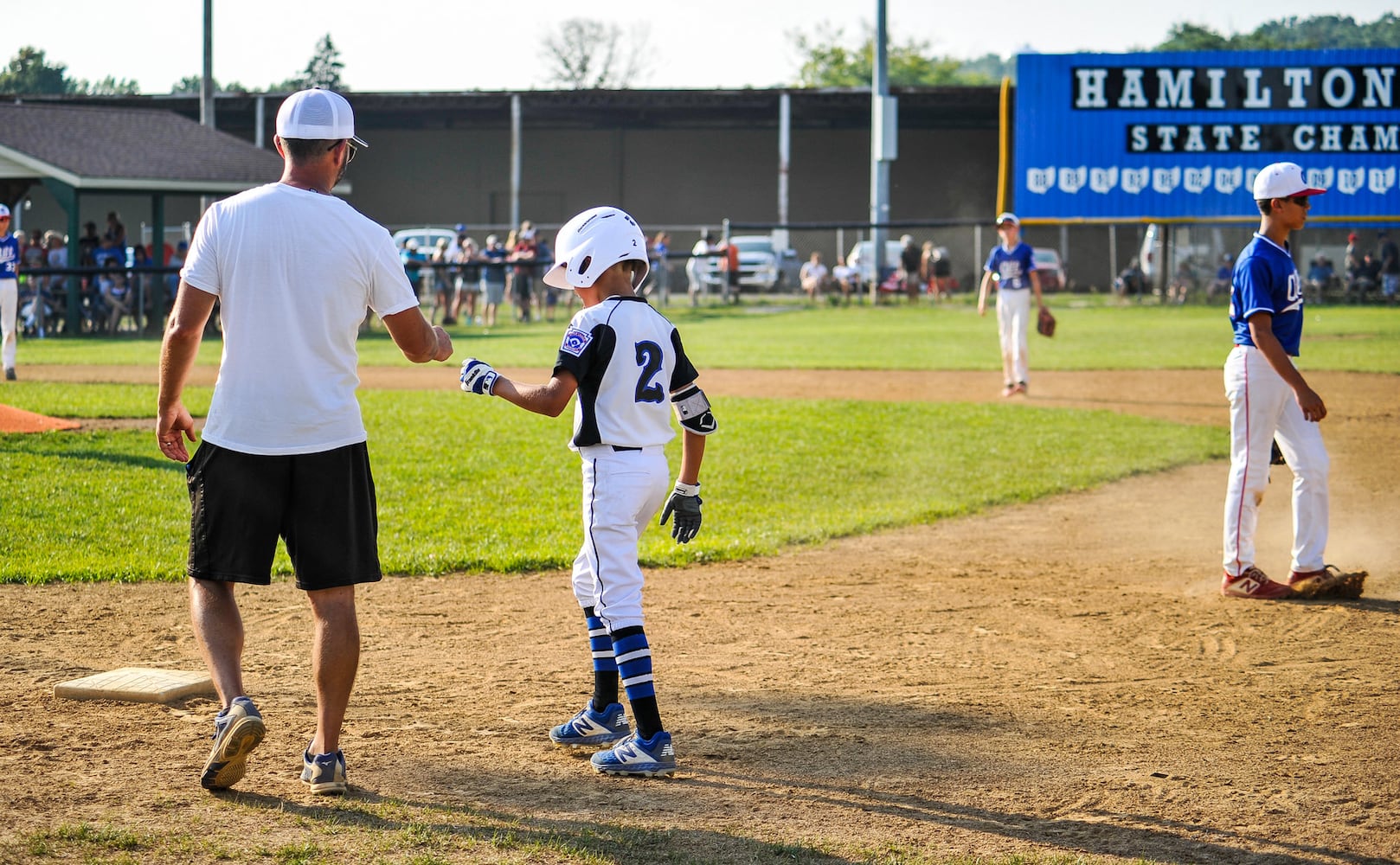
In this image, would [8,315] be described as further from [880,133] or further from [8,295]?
[880,133]

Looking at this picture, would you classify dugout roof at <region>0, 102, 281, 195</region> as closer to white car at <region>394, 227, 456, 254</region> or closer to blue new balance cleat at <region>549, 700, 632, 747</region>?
white car at <region>394, 227, 456, 254</region>

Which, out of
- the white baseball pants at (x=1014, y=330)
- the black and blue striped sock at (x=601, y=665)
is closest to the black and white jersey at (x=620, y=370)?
the black and blue striped sock at (x=601, y=665)

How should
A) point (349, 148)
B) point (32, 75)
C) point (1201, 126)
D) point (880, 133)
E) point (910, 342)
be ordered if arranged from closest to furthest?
point (349, 148), point (910, 342), point (1201, 126), point (880, 133), point (32, 75)

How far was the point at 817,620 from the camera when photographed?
6719 mm

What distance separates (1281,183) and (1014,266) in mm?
9120

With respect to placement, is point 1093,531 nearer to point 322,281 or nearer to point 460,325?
point 322,281

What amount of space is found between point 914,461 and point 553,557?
189 inches

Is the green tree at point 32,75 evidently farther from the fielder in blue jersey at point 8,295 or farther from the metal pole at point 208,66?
the fielder in blue jersey at point 8,295

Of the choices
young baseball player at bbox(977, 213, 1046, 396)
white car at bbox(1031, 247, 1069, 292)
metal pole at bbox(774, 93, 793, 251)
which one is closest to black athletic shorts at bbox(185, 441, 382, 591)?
young baseball player at bbox(977, 213, 1046, 396)

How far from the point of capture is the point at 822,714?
16.8 feet

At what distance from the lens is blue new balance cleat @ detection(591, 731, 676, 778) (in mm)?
4398

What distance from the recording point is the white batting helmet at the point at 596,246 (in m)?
4.45

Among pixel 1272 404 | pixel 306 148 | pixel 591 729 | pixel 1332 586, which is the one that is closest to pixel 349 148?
pixel 306 148

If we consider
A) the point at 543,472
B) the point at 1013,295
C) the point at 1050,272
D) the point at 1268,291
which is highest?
the point at 1050,272
